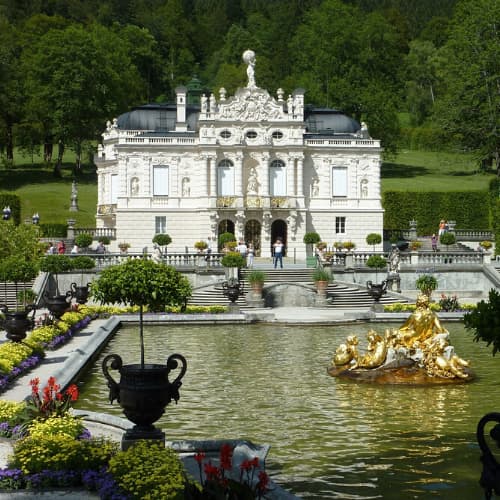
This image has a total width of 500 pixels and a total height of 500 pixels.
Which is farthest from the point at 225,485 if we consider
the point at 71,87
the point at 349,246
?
the point at 71,87

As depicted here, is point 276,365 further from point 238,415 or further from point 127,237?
point 127,237

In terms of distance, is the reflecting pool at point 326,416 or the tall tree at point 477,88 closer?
the reflecting pool at point 326,416

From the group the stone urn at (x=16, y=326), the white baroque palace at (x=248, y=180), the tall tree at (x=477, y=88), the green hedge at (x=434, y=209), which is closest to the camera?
the stone urn at (x=16, y=326)

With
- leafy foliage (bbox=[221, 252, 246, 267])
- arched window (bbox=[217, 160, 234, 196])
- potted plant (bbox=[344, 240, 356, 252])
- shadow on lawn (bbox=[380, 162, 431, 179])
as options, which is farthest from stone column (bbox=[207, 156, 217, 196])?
shadow on lawn (bbox=[380, 162, 431, 179])

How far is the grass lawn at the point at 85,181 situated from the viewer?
212 feet

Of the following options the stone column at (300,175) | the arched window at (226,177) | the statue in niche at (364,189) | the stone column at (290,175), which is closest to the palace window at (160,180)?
the arched window at (226,177)

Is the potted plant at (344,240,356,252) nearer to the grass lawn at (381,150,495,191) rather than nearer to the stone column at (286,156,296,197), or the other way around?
the stone column at (286,156,296,197)

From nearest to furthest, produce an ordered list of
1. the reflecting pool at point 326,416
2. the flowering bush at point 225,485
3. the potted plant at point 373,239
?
the flowering bush at point 225,485
the reflecting pool at point 326,416
the potted plant at point 373,239

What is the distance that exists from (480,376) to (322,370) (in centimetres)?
370

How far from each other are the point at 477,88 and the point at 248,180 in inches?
634

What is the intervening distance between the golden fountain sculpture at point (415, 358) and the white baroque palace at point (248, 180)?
33.4 metres

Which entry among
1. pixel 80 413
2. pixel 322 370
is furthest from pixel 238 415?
pixel 322 370

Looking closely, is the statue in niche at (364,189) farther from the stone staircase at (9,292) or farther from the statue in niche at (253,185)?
the stone staircase at (9,292)

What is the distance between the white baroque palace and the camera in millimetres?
54500
